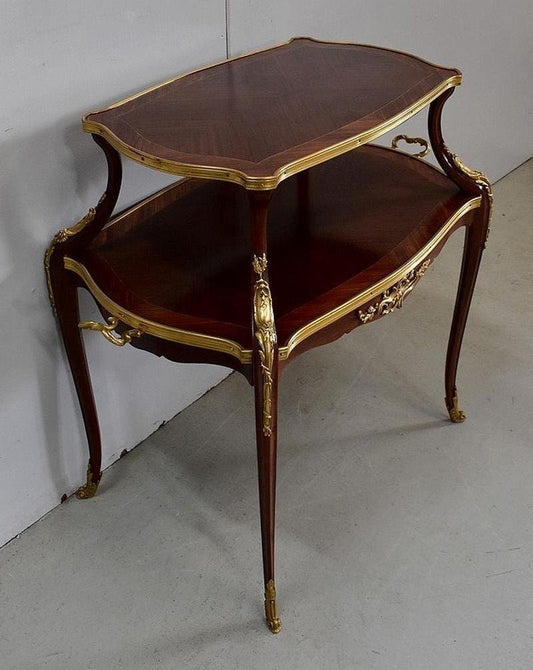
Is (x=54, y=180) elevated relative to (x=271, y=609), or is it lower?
elevated

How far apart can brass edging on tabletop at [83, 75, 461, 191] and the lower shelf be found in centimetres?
21

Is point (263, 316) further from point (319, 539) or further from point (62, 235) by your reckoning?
point (319, 539)

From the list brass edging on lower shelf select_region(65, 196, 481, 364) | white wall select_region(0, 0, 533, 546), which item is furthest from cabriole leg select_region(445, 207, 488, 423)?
white wall select_region(0, 0, 533, 546)

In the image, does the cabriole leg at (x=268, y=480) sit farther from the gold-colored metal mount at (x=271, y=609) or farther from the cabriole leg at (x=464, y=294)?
the cabriole leg at (x=464, y=294)

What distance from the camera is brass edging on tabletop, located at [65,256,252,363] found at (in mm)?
1133

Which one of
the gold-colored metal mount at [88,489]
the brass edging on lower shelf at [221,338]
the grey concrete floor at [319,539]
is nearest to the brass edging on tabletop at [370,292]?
the brass edging on lower shelf at [221,338]

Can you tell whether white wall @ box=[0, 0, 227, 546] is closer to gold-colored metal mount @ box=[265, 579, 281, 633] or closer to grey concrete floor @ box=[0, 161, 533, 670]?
grey concrete floor @ box=[0, 161, 533, 670]

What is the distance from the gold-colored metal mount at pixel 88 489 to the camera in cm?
154

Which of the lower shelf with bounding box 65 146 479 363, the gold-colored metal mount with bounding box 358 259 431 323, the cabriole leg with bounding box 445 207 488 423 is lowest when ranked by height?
the cabriole leg with bounding box 445 207 488 423

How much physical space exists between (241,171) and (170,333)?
26 cm

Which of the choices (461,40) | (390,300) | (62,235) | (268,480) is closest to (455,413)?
(390,300)

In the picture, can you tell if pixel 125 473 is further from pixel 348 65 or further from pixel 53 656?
pixel 348 65

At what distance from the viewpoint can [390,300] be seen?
1.28 metres

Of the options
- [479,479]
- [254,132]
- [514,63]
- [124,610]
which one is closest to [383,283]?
[254,132]
